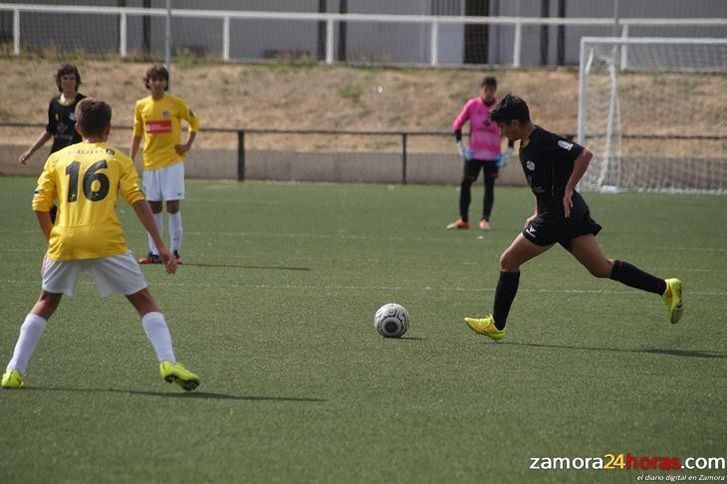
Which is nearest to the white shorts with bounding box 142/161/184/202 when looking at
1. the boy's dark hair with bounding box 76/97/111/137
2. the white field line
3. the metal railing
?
the white field line

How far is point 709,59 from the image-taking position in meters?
28.0

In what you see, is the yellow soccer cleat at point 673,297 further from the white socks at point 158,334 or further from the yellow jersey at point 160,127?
the yellow jersey at point 160,127

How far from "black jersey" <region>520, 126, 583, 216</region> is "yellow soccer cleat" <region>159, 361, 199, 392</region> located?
2863 millimetres

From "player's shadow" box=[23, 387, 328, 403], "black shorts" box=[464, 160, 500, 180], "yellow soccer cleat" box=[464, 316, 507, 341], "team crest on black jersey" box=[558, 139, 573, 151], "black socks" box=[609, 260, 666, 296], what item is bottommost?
"player's shadow" box=[23, 387, 328, 403]

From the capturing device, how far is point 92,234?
20.9ft

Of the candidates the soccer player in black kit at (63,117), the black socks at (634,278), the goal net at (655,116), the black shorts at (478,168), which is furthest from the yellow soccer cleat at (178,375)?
the goal net at (655,116)

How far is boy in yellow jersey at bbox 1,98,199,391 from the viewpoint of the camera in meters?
6.40

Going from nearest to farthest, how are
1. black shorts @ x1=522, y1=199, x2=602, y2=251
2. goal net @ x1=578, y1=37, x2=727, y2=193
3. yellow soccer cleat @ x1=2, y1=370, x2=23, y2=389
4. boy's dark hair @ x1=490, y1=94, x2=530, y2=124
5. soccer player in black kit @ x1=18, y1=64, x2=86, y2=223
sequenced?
yellow soccer cleat @ x1=2, y1=370, x2=23, y2=389, boy's dark hair @ x1=490, y1=94, x2=530, y2=124, black shorts @ x1=522, y1=199, x2=602, y2=251, soccer player in black kit @ x1=18, y1=64, x2=86, y2=223, goal net @ x1=578, y1=37, x2=727, y2=193

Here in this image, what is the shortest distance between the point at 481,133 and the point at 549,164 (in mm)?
8493

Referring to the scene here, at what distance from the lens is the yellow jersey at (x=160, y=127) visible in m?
12.6

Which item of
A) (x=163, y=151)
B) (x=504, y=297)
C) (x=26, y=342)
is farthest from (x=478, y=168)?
(x=26, y=342)

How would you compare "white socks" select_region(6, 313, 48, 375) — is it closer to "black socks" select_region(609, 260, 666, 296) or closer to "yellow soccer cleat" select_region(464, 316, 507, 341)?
"yellow soccer cleat" select_region(464, 316, 507, 341)

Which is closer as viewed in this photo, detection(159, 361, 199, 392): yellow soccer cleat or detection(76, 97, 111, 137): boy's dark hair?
detection(159, 361, 199, 392): yellow soccer cleat

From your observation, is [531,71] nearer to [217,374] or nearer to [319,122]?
[319,122]
